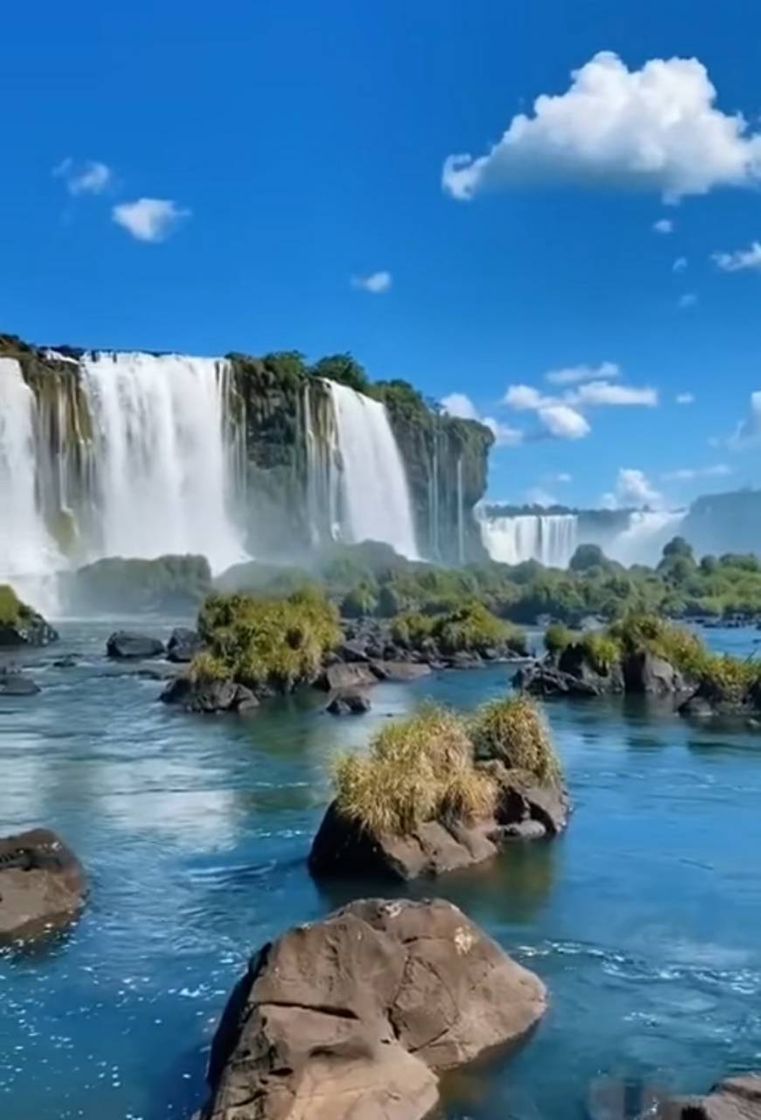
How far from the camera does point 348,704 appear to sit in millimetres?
35125

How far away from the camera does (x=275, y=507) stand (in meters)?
94.4

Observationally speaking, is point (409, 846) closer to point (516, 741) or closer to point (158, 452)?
point (516, 741)

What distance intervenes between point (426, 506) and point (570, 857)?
303 ft

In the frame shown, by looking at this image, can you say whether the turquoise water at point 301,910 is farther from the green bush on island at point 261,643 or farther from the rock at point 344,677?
the rock at point 344,677

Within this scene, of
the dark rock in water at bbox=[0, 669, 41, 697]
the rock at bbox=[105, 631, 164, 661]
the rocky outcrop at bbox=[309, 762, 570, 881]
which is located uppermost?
the rock at bbox=[105, 631, 164, 661]

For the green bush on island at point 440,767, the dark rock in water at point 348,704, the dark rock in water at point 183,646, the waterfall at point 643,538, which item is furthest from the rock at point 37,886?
the waterfall at point 643,538

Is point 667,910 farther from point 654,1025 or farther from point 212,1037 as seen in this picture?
point 212,1037

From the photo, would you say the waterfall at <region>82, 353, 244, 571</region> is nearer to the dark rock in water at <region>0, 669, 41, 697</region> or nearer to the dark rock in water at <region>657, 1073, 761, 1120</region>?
the dark rock in water at <region>0, 669, 41, 697</region>

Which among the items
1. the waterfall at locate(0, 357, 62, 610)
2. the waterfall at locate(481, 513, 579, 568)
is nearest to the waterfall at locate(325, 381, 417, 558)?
the waterfall at locate(481, 513, 579, 568)

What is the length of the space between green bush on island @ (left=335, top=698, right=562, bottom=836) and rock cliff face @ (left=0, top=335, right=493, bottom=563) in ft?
197

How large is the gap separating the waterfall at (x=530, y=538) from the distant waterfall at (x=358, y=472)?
19572 mm

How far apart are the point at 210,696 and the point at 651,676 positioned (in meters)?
13.7

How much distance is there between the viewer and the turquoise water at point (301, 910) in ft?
36.7

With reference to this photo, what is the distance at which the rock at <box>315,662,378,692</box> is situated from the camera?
40.5 m
